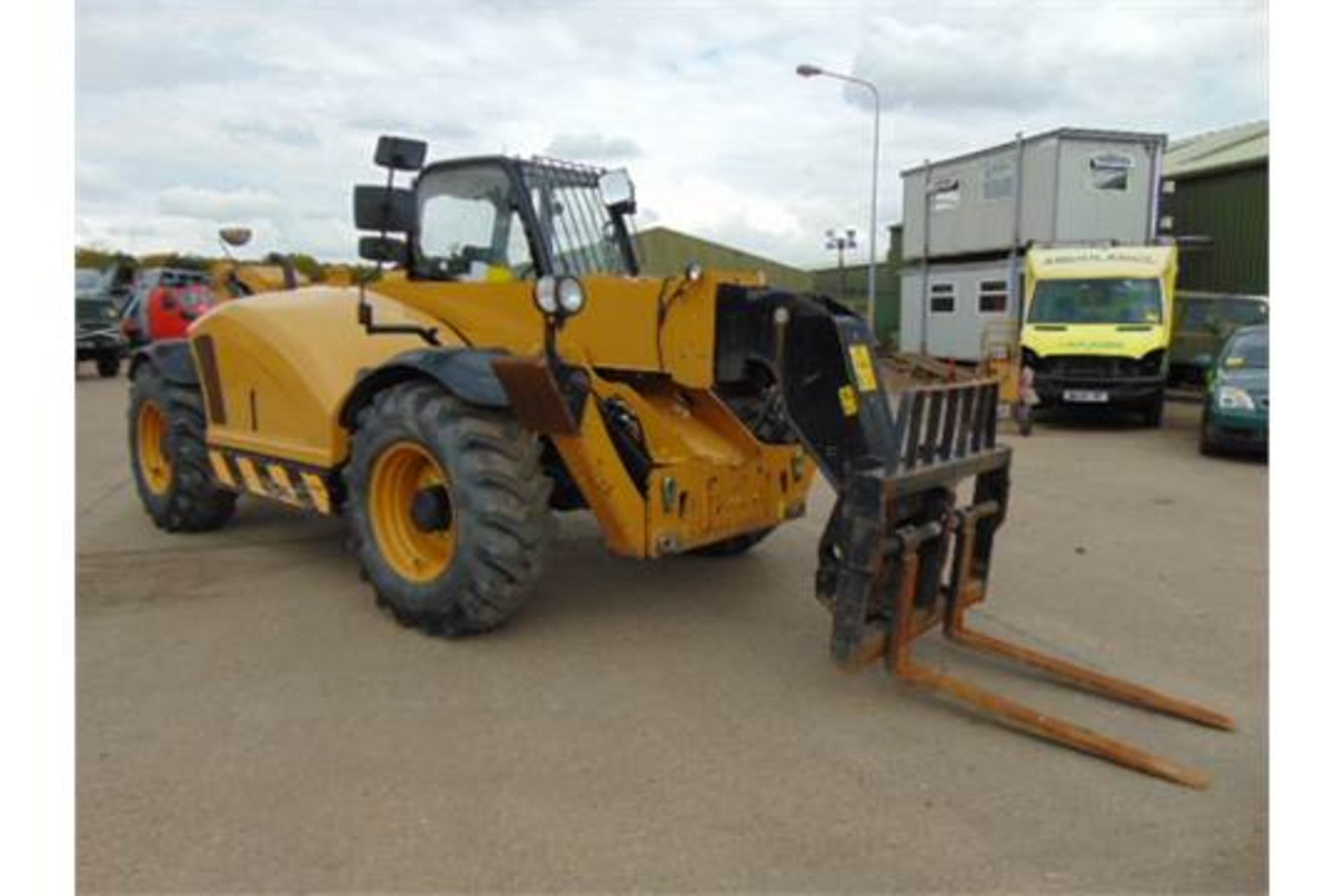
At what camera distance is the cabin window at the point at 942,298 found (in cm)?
1962

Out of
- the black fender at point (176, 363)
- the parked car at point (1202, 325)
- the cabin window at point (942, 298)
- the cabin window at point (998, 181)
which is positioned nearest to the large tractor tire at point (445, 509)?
the black fender at point (176, 363)

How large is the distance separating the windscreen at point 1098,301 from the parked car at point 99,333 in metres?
17.5

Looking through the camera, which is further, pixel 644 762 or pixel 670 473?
pixel 670 473

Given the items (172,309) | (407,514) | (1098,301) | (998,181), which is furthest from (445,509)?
(172,309)

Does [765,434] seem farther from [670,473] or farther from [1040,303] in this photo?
[1040,303]

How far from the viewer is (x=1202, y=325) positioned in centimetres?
1636

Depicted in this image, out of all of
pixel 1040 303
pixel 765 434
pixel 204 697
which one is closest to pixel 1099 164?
pixel 1040 303

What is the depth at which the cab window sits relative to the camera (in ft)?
17.6

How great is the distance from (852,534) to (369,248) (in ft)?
9.61

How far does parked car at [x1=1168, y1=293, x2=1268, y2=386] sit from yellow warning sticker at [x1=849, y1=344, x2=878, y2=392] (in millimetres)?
13434

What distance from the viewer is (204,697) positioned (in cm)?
416

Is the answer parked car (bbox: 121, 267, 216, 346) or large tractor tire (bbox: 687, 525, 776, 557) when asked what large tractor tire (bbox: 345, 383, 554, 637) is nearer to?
large tractor tire (bbox: 687, 525, 776, 557)

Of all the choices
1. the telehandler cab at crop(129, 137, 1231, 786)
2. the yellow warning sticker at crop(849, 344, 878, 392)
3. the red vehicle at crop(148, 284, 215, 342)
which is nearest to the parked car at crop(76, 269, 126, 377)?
the red vehicle at crop(148, 284, 215, 342)

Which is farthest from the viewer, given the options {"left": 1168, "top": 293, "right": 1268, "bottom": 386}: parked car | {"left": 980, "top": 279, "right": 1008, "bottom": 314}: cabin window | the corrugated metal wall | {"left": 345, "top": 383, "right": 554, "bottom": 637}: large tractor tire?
the corrugated metal wall
